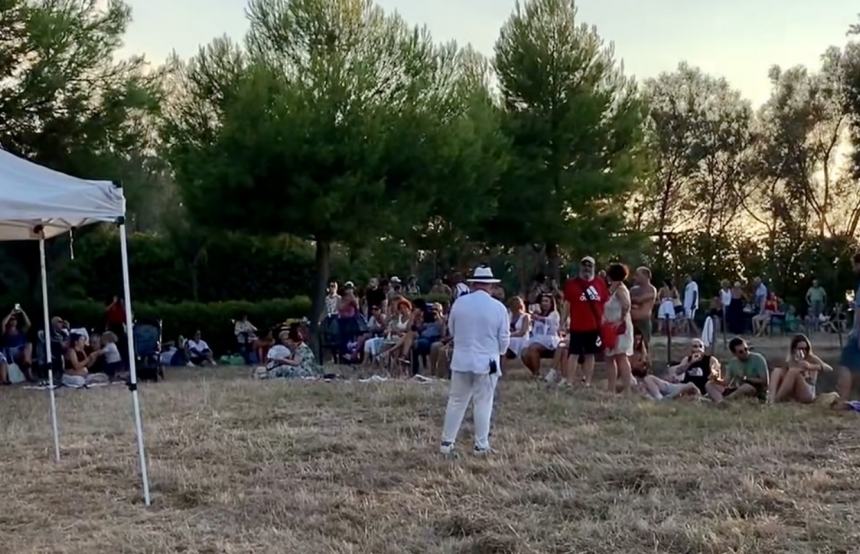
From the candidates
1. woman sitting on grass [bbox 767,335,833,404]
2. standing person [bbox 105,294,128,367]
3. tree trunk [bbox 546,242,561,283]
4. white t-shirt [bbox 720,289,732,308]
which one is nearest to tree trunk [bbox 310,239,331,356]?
standing person [bbox 105,294,128,367]

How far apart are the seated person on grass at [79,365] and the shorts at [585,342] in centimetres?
700

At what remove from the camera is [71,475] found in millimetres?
8523

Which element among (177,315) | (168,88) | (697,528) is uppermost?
(168,88)

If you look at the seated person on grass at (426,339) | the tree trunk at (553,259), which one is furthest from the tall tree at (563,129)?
the seated person on grass at (426,339)

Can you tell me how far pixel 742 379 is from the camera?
41.9 ft

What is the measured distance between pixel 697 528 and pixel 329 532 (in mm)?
2110

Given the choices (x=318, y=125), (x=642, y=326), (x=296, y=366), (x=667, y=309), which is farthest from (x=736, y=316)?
(x=296, y=366)

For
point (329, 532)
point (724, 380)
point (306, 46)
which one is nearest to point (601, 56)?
point (306, 46)

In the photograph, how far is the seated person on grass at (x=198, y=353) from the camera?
20862 mm

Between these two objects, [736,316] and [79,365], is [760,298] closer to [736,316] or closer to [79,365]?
[736,316]

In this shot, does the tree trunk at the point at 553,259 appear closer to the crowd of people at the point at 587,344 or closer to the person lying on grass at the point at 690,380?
the crowd of people at the point at 587,344

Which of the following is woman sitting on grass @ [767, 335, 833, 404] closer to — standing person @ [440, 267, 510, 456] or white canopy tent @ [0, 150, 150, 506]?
standing person @ [440, 267, 510, 456]

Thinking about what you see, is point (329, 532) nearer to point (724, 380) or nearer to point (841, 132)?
point (724, 380)

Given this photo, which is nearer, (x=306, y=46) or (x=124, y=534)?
(x=124, y=534)
